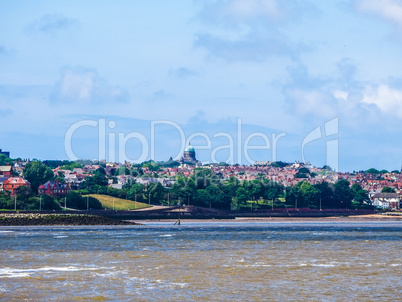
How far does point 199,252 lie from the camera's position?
157 feet

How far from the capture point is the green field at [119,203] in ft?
494

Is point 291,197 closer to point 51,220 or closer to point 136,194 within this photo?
point 136,194

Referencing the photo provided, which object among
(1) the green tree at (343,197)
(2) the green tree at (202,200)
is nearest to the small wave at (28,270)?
(2) the green tree at (202,200)

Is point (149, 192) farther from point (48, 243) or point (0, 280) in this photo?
point (0, 280)

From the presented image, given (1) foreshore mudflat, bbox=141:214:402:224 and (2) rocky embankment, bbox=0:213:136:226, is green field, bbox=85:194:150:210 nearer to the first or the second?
(1) foreshore mudflat, bbox=141:214:402:224

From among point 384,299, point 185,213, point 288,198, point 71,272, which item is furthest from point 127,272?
point 288,198

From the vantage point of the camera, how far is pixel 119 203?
509 feet

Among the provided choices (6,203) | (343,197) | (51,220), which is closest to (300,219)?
(343,197)

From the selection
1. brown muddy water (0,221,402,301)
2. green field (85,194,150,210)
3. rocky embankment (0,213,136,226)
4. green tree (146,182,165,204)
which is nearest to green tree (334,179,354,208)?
green tree (146,182,165,204)

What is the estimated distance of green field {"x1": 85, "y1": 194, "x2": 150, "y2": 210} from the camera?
5934 inches

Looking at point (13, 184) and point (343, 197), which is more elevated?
point (13, 184)

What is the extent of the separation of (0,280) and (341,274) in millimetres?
15548

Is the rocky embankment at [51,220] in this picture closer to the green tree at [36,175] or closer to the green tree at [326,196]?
the green tree at [36,175]

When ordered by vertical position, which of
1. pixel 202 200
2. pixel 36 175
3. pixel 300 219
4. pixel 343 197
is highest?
pixel 36 175
